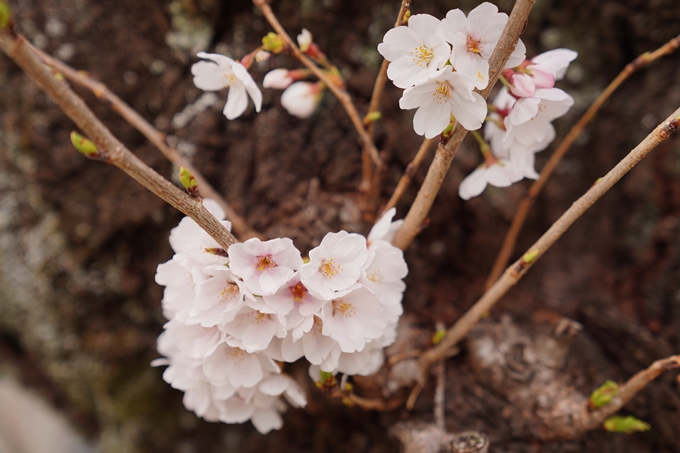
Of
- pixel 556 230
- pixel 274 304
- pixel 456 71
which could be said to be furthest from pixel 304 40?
pixel 556 230

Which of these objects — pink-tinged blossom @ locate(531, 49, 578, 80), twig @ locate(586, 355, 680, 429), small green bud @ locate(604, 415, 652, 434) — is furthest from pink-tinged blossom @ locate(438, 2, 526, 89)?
small green bud @ locate(604, 415, 652, 434)

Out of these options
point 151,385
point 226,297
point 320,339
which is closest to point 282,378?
point 320,339

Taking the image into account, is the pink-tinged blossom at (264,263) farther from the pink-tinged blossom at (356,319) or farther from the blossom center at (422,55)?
the blossom center at (422,55)

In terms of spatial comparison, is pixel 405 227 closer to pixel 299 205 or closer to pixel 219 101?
pixel 299 205

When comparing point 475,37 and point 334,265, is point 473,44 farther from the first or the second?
point 334,265

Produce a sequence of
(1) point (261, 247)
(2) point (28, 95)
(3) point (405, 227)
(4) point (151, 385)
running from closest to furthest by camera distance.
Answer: (1) point (261, 247) < (3) point (405, 227) < (2) point (28, 95) < (4) point (151, 385)
